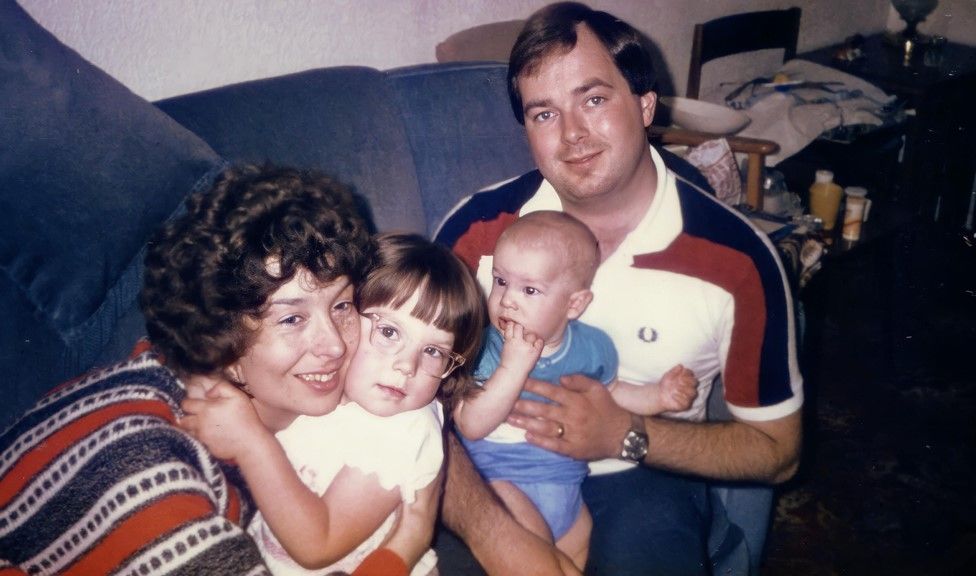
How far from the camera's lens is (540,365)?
1.63 meters

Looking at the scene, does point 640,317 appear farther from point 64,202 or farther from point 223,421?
point 64,202

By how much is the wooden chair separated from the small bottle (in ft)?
2.54

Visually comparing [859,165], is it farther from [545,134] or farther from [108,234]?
[108,234]

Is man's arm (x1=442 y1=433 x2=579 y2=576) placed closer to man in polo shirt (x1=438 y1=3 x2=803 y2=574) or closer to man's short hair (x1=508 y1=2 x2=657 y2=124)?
man in polo shirt (x1=438 y1=3 x2=803 y2=574)

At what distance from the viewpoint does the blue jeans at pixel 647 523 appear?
61.3 inches

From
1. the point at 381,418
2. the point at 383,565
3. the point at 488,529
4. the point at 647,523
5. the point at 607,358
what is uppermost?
the point at 381,418

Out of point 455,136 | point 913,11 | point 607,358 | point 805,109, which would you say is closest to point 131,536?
point 607,358

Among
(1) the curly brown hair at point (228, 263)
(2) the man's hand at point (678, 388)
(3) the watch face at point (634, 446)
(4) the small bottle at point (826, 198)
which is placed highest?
(1) the curly brown hair at point (228, 263)

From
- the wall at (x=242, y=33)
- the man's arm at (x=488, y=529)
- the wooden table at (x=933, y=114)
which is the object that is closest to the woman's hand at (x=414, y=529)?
the man's arm at (x=488, y=529)

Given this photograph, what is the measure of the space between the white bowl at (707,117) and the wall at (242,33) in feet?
2.46

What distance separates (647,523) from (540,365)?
45cm

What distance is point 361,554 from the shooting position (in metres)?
1.34

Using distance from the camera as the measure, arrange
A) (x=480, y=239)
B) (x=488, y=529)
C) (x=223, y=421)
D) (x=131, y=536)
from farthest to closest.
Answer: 1. (x=480, y=239)
2. (x=488, y=529)
3. (x=223, y=421)
4. (x=131, y=536)

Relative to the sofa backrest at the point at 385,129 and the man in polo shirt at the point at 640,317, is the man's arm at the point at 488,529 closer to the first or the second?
the man in polo shirt at the point at 640,317
